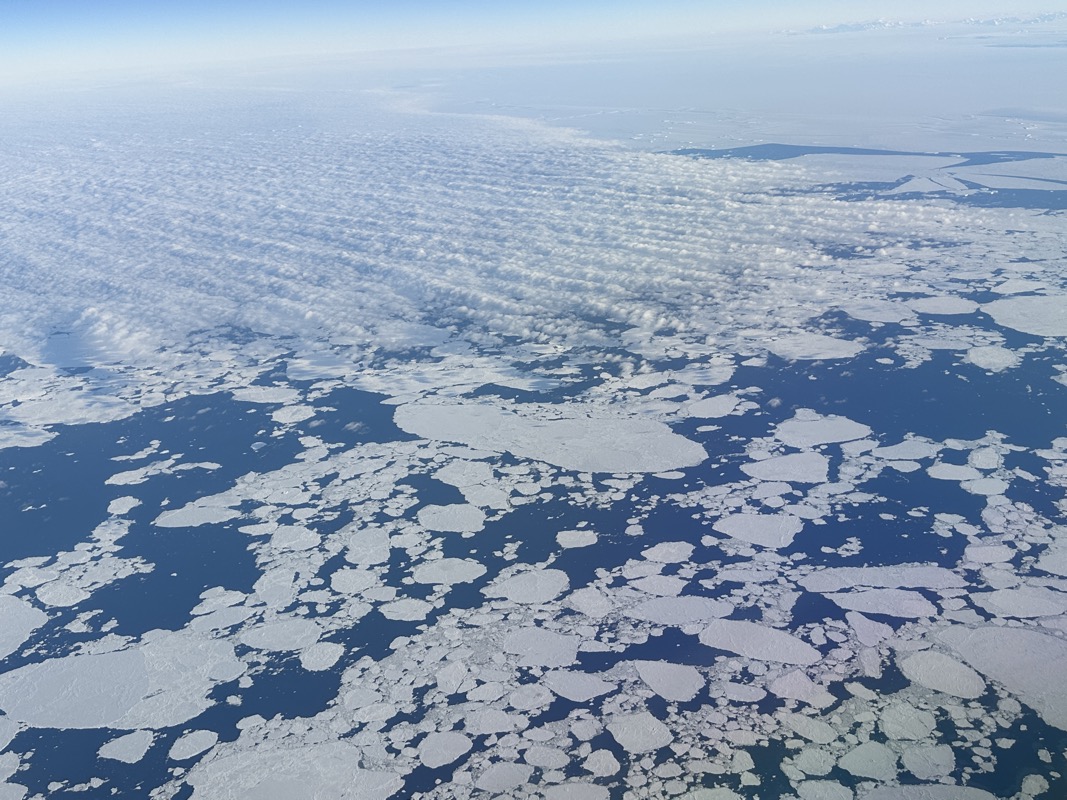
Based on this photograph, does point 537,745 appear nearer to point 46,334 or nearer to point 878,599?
A: point 878,599

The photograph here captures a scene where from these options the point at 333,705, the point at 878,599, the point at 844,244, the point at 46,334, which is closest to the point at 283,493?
the point at 333,705

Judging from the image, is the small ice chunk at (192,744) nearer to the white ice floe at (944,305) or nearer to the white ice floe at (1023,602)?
the white ice floe at (1023,602)

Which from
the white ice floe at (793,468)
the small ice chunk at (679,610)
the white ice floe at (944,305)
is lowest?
the small ice chunk at (679,610)

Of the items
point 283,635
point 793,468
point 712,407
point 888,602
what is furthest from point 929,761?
point 712,407

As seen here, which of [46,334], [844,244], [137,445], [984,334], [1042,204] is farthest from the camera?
[1042,204]

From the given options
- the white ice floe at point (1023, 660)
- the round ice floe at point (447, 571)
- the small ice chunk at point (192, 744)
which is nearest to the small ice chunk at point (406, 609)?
the round ice floe at point (447, 571)

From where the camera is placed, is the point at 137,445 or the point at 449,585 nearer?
the point at 449,585
